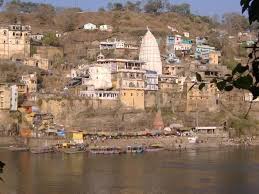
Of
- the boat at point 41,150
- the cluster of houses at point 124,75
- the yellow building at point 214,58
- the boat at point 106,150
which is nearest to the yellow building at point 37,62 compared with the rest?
the cluster of houses at point 124,75

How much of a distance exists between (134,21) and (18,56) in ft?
31.3

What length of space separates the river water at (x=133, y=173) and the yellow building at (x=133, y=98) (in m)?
3.70

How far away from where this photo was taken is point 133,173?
46.5 ft

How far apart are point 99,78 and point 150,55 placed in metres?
3.92

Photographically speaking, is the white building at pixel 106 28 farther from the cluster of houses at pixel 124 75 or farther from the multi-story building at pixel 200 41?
the multi-story building at pixel 200 41

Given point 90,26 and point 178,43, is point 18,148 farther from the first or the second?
point 90,26

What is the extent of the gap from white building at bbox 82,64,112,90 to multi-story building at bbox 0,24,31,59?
4040mm

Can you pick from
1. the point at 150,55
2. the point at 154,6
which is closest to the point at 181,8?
the point at 154,6

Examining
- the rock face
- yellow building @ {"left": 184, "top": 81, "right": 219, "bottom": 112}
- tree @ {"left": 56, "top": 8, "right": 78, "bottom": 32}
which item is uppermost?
tree @ {"left": 56, "top": 8, "right": 78, "bottom": 32}

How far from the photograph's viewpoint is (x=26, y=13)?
3594 cm

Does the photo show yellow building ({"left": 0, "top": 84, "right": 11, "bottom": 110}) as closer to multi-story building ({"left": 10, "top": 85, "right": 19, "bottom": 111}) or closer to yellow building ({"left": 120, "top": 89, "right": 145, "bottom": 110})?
multi-story building ({"left": 10, "top": 85, "right": 19, "bottom": 111})

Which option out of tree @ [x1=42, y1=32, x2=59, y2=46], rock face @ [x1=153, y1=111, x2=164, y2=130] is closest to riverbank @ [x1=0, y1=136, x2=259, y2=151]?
rock face @ [x1=153, y1=111, x2=164, y2=130]

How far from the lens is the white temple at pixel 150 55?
2552 cm

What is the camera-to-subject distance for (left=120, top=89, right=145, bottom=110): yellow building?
73.3 feet
